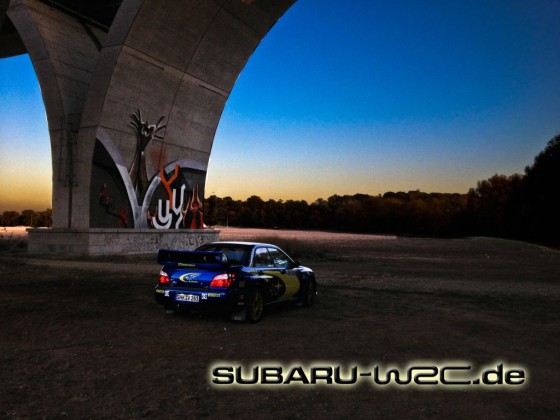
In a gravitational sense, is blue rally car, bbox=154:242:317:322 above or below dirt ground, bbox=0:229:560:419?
above

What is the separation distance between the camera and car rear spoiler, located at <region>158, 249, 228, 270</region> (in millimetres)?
7918

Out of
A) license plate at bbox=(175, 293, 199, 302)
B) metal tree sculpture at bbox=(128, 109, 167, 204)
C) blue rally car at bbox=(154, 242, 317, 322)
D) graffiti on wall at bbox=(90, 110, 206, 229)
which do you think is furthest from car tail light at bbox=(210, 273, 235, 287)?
metal tree sculpture at bbox=(128, 109, 167, 204)

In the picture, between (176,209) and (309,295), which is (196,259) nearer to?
(309,295)

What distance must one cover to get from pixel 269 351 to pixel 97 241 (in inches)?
713

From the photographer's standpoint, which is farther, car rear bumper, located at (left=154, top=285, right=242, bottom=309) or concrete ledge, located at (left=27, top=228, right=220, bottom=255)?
concrete ledge, located at (left=27, top=228, right=220, bottom=255)

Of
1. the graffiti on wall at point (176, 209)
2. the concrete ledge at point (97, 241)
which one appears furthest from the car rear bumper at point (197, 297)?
the graffiti on wall at point (176, 209)

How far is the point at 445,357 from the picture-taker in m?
6.12

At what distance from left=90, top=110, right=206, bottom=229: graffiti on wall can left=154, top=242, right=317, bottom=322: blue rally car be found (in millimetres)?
15702

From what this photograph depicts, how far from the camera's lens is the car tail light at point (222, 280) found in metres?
7.81

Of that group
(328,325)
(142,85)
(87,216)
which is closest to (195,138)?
(142,85)

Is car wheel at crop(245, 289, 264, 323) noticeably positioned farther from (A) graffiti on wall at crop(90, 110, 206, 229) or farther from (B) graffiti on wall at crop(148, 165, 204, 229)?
(B) graffiti on wall at crop(148, 165, 204, 229)

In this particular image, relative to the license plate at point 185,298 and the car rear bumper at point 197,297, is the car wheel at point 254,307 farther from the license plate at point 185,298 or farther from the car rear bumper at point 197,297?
the license plate at point 185,298

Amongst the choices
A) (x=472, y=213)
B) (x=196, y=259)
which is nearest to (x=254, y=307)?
(x=196, y=259)

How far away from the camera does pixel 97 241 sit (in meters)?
22.3
